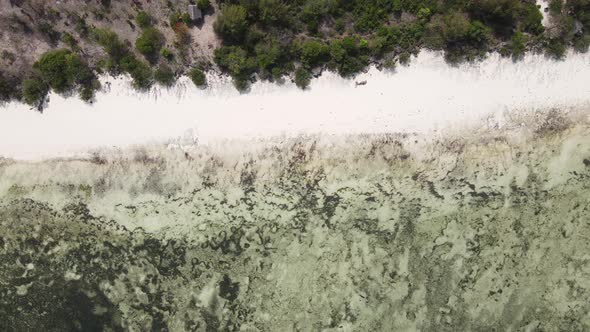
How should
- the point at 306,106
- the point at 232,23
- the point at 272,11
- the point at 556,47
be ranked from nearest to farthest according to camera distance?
1. the point at 232,23
2. the point at 272,11
3. the point at 556,47
4. the point at 306,106

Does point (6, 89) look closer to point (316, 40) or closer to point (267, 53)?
point (267, 53)

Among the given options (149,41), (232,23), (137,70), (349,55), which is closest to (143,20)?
(149,41)

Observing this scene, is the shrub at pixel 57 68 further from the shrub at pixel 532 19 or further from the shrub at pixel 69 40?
the shrub at pixel 532 19

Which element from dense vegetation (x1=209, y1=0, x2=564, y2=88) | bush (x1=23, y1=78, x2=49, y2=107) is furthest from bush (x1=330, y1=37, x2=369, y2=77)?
bush (x1=23, y1=78, x2=49, y2=107)

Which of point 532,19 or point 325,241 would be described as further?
point 325,241

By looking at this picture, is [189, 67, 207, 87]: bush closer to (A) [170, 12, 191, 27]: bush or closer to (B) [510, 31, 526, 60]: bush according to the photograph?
(A) [170, 12, 191, 27]: bush
